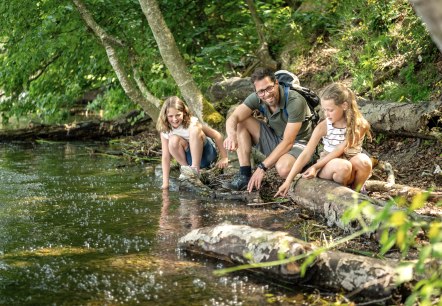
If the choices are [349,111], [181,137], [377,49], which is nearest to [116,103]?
[377,49]

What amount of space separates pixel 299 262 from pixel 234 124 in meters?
3.00

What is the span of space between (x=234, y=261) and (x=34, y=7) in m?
7.40

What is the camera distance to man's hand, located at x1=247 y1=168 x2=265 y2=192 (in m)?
6.07

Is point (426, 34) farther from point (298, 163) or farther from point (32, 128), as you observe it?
point (32, 128)

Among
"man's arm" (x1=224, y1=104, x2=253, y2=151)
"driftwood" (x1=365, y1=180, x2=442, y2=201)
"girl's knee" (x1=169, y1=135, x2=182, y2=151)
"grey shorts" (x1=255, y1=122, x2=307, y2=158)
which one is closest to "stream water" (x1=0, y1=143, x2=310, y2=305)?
"girl's knee" (x1=169, y1=135, x2=182, y2=151)

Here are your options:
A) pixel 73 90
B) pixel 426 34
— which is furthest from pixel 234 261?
pixel 73 90

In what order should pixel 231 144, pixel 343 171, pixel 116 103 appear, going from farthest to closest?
pixel 116 103 → pixel 231 144 → pixel 343 171

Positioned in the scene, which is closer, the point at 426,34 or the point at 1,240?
the point at 1,240

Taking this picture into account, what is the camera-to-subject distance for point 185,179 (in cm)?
670

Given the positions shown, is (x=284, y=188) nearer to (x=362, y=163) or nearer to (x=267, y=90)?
(x=362, y=163)

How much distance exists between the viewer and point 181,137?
22.4 feet

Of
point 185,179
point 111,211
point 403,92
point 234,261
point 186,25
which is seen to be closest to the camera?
point 234,261

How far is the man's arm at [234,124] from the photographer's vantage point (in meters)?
6.20

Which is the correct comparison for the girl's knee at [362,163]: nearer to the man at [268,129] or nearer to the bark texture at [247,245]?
the man at [268,129]
